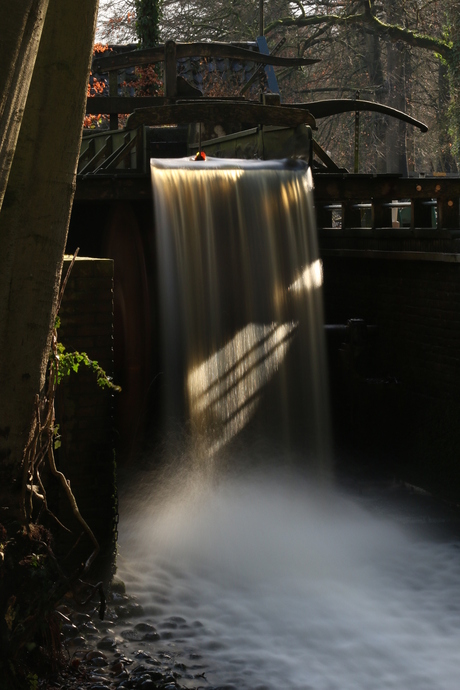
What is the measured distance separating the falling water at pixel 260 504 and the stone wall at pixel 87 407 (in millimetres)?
827

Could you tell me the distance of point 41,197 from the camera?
351 cm

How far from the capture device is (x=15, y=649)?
3727 millimetres

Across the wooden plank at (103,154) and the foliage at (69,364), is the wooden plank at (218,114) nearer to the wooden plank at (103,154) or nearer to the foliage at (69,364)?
the wooden plank at (103,154)

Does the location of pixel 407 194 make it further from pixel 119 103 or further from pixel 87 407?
pixel 87 407

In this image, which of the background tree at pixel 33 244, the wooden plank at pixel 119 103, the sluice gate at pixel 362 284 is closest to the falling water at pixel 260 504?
the sluice gate at pixel 362 284

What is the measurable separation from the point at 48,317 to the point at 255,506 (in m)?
4.60

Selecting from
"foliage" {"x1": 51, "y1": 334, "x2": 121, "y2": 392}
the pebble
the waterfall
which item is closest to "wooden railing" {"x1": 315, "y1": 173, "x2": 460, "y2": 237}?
the waterfall

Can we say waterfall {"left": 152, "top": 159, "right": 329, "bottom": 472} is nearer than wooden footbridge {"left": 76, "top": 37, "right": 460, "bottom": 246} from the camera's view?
Yes

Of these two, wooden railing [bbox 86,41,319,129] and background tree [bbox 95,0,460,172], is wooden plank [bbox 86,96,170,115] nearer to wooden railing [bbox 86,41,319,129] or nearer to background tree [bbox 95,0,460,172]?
wooden railing [bbox 86,41,319,129]

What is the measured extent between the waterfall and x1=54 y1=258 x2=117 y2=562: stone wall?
9.13ft

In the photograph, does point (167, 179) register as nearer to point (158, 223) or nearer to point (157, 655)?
point (158, 223)

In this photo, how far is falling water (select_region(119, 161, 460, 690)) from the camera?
5309 mm

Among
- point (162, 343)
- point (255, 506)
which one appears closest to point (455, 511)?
point (255, 506)

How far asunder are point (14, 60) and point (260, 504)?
5.75 m
